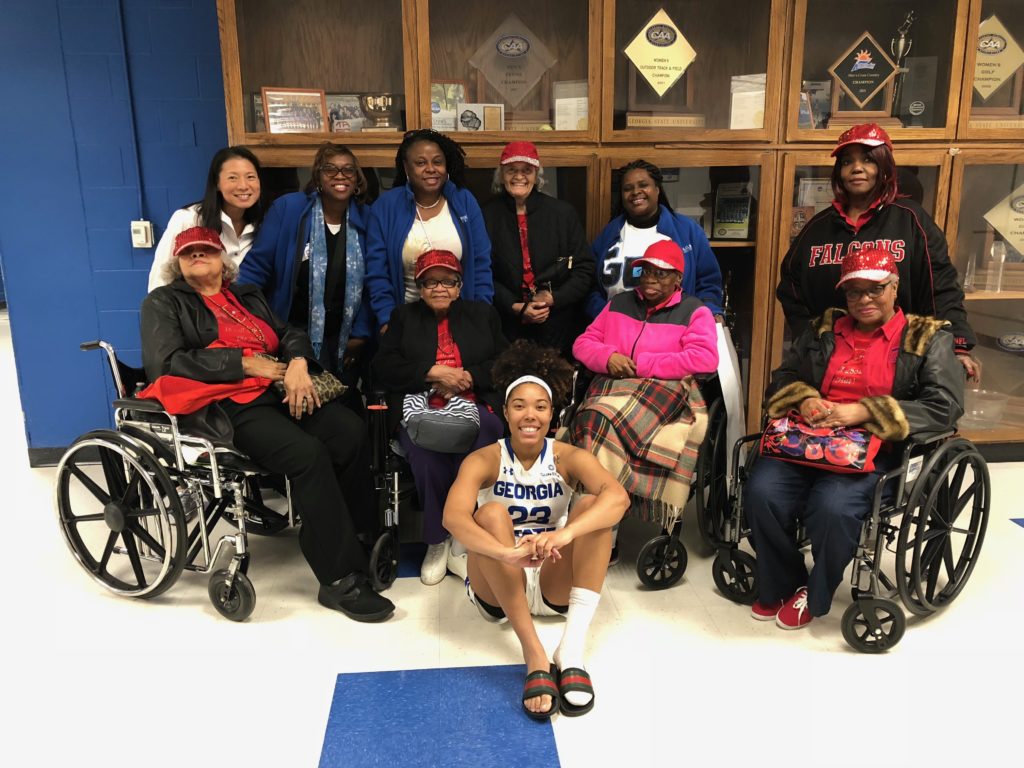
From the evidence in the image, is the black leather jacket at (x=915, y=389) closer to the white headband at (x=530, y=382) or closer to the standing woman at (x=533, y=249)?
the white headband at (x=530, y=382)

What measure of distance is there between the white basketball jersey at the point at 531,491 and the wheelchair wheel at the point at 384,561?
0.48 meters

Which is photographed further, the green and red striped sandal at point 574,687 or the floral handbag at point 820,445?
the floral handbag at point 820,445

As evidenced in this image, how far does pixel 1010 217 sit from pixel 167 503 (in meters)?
3.86

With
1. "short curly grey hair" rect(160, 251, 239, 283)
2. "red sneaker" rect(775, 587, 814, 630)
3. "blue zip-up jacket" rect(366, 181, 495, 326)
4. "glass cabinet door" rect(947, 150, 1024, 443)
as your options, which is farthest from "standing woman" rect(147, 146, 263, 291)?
"glass cabinet door" rect(947, 150, 1024, 443)

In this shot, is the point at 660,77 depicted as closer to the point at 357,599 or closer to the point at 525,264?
the point at 525,264

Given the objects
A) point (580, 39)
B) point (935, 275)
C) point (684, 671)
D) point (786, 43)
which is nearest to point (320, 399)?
point (684, 671)

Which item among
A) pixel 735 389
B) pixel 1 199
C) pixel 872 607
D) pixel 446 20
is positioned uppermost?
pixel 446 20

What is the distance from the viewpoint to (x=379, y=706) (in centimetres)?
203

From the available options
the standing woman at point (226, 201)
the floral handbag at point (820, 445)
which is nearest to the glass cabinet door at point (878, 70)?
the floral handbag at point (820, 445)

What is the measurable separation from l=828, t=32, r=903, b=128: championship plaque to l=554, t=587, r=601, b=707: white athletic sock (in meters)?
2.49

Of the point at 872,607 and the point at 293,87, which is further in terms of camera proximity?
the point at 293,87

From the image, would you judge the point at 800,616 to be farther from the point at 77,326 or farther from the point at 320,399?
the point at 77,326

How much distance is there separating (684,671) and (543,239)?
1702 millimetres

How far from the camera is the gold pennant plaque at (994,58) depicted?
3.48 meters
